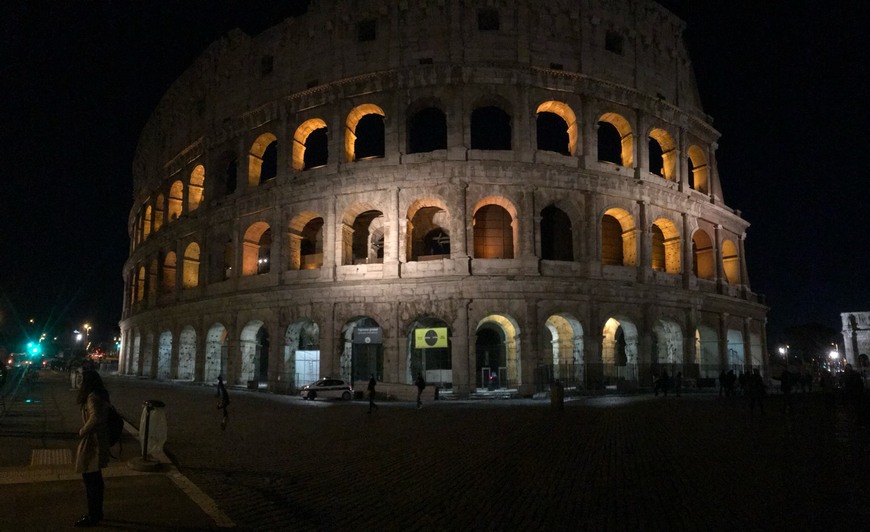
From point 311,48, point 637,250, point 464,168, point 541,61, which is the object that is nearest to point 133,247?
point 311,48

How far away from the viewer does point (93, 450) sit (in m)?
5.83

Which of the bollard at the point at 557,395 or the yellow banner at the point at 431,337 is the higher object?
the yellow banner at the point at 431,337

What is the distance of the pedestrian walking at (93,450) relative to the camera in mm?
5746

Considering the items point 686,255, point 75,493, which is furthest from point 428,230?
point 75,493

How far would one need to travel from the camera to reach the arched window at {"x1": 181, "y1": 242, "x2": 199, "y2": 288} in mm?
35531

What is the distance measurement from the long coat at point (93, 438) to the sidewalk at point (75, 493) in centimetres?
59

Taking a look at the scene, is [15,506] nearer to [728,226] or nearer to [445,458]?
[445,458]

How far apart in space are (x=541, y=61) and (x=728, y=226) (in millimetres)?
15361

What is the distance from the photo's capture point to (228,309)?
30.6 metres

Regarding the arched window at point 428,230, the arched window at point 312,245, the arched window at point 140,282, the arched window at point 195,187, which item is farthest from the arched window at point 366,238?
the arched window at point 140,282

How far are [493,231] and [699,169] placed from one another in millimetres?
14378

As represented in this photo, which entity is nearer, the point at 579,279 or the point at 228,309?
the point at 579,279

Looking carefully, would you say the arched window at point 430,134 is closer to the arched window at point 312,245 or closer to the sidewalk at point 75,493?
the arched window at point 312,245

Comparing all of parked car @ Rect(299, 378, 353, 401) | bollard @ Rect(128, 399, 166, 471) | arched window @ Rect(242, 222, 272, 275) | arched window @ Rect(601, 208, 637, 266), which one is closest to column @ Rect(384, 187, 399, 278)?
parked car @ Rect(299, 378, 353, 401)
